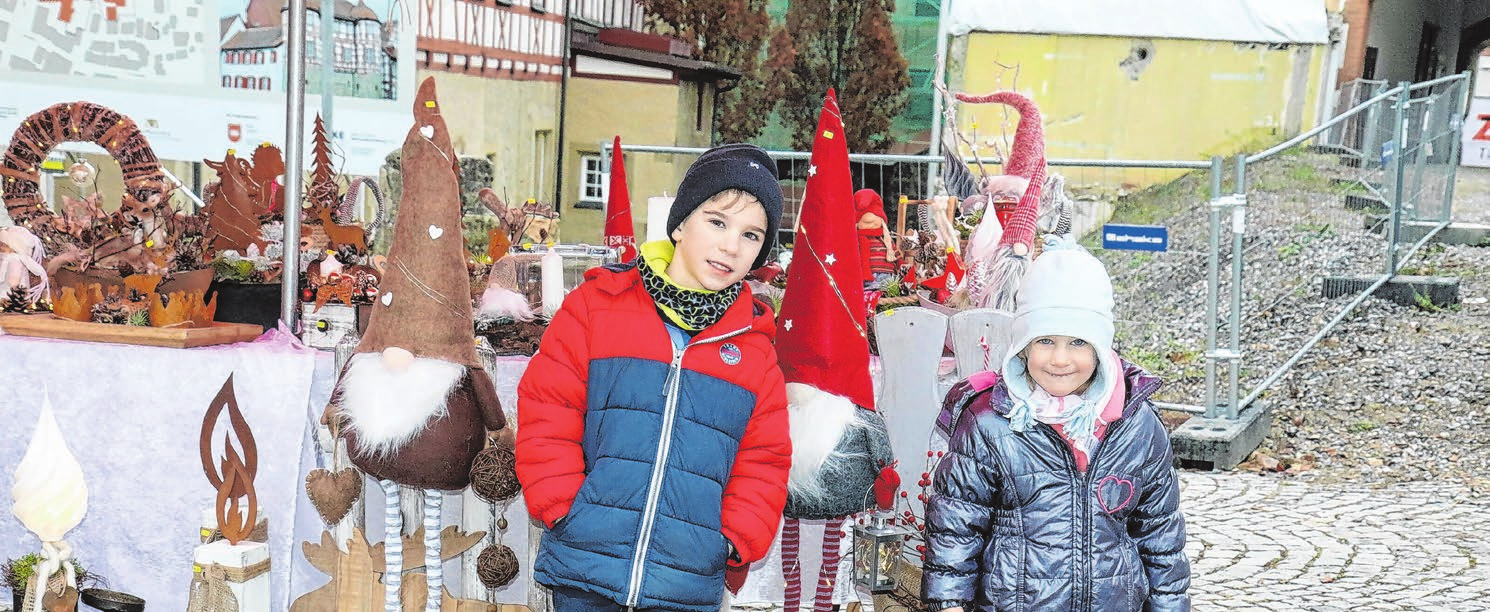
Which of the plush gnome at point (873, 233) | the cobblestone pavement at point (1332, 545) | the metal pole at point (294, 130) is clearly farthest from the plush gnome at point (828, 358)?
the cobblestone pavement at point (1332, 545)

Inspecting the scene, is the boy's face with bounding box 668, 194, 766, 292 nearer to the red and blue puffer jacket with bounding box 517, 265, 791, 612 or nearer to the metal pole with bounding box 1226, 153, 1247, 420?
the red and blue puffer jacket with bounding box 517, 265, 791, 612

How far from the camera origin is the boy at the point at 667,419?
2.16 m

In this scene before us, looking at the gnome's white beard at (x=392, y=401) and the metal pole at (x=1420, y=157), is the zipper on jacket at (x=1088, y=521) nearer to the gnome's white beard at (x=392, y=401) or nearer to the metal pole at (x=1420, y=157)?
the gnome's white beard at (x=392, y=401)

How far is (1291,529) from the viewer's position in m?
5.08

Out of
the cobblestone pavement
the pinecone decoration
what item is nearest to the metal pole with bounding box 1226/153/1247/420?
the cobblestone pavement

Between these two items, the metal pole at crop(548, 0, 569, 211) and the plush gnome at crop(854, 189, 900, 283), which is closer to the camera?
the plush gnome at crop(854, 189, 900, 283)

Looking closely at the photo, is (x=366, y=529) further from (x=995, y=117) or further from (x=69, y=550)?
(x=995, y=117)

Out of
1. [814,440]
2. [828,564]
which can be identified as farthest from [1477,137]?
[814,440]

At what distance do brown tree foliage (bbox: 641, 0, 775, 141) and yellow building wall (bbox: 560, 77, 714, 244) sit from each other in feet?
0.81

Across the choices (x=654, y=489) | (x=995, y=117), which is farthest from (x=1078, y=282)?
(x=995, y=117)

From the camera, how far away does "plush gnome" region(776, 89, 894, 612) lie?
262 cm

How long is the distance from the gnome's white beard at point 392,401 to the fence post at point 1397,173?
292 inches

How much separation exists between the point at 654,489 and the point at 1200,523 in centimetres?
361

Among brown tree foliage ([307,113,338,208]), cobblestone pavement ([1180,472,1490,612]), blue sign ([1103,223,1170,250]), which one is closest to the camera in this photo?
brown tree foliage ([307,113,338,208])
